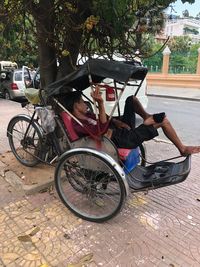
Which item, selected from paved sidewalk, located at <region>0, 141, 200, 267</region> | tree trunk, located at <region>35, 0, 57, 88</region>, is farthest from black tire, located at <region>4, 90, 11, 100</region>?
paved sidewalk, located at <region>0, 141, 200, 267</region>

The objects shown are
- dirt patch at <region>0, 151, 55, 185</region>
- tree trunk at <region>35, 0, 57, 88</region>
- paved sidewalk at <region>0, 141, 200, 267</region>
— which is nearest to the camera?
paved sidewalk at <region>0, 141, 200, 267</region>

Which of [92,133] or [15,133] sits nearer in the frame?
[92,133]

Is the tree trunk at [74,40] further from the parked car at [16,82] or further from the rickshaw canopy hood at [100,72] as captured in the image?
the parked car at [16,82]

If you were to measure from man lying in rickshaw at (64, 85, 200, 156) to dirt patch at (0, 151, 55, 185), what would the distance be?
38.8 inches

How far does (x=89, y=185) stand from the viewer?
123 inches

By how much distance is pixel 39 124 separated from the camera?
3.83 meters

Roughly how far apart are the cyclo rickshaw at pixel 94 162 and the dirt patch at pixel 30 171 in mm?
359

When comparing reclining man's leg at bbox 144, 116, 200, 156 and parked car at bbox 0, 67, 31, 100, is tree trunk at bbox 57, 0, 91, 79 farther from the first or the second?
parked car at bbox 0, 67, 31, 100

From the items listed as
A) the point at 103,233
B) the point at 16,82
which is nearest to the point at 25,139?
the point at 103,233

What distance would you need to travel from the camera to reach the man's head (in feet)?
10.8

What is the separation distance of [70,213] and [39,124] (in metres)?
1.32

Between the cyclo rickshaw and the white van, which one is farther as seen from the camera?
the white van

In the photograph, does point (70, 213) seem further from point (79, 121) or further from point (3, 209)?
point (79, 121)

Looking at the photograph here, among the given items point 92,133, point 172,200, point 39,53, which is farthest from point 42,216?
point 39,53
